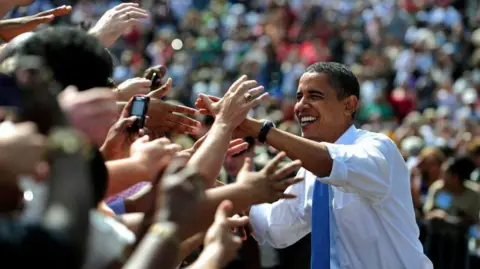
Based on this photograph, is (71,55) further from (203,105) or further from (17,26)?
(17,26)

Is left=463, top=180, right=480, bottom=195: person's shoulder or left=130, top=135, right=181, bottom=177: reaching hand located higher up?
left=130, top=135, right=181, bottom=177: reaching hand

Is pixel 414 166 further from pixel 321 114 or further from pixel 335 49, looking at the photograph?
pixel 335 49

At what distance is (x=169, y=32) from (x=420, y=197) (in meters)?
11.1

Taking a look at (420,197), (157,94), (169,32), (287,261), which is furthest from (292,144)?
(169,32)

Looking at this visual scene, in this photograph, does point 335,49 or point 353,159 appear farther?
point 335,49

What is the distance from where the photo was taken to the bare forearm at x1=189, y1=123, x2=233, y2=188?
4.20 meters

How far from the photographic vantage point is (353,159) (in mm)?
5277

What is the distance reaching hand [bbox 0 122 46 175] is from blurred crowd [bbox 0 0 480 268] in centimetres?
1059

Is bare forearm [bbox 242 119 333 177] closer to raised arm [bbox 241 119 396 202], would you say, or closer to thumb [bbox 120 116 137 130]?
raised arm [bbox 241 119 396 202]

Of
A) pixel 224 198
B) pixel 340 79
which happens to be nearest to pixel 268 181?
pixel 224 198

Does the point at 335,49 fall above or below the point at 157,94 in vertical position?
Answer: below

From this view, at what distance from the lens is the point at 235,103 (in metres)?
4.75

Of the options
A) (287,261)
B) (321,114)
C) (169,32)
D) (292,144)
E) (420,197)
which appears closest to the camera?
(292,144)

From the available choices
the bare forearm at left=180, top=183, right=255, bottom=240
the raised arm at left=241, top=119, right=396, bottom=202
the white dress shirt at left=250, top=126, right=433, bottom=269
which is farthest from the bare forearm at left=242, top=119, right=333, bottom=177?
the bare forearm at left=180, top=183, right=255, bottom=240
